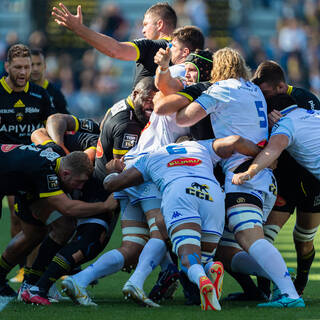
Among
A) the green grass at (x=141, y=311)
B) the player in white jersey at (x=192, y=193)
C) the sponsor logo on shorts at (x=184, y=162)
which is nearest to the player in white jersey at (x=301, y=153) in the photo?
the player in white jersey at (x=192, y=193)

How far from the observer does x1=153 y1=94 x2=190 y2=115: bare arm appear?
6559 millimetres

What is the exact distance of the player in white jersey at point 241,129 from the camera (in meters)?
6.20

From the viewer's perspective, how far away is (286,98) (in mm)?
6984

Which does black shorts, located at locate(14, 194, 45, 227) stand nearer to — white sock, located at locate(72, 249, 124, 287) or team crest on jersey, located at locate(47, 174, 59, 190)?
team crest on jersey, located at locate(47, 174, 59, 190)

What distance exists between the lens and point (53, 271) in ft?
22.0

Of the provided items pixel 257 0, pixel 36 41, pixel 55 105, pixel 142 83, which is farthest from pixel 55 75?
pixel 142 83

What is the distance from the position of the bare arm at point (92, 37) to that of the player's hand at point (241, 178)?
1708mm

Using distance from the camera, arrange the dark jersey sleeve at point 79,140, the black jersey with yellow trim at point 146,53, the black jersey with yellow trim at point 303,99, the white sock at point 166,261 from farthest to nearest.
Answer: the dark jersey sleeve at point 79,140, the black jersey with yellow trim at point 146,53, the black jersey with yellow trim at point 303,99, the white sock at point 166,261

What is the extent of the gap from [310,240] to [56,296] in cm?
230

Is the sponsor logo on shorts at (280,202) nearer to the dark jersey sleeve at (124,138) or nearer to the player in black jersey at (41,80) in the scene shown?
the dark jersey sleeve at (124,138)

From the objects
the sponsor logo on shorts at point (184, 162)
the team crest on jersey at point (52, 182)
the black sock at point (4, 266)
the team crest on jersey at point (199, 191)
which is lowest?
the black sock at point (4, 266)

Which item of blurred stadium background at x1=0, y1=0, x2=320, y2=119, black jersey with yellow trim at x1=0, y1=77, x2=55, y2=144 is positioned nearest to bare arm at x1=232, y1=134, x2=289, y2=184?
black jersey with yellow trim at x1=0, y1=77, x2=55, y2=144

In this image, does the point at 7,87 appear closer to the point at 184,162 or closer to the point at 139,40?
the point at 139,40

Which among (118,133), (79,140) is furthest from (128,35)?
(118,133)
